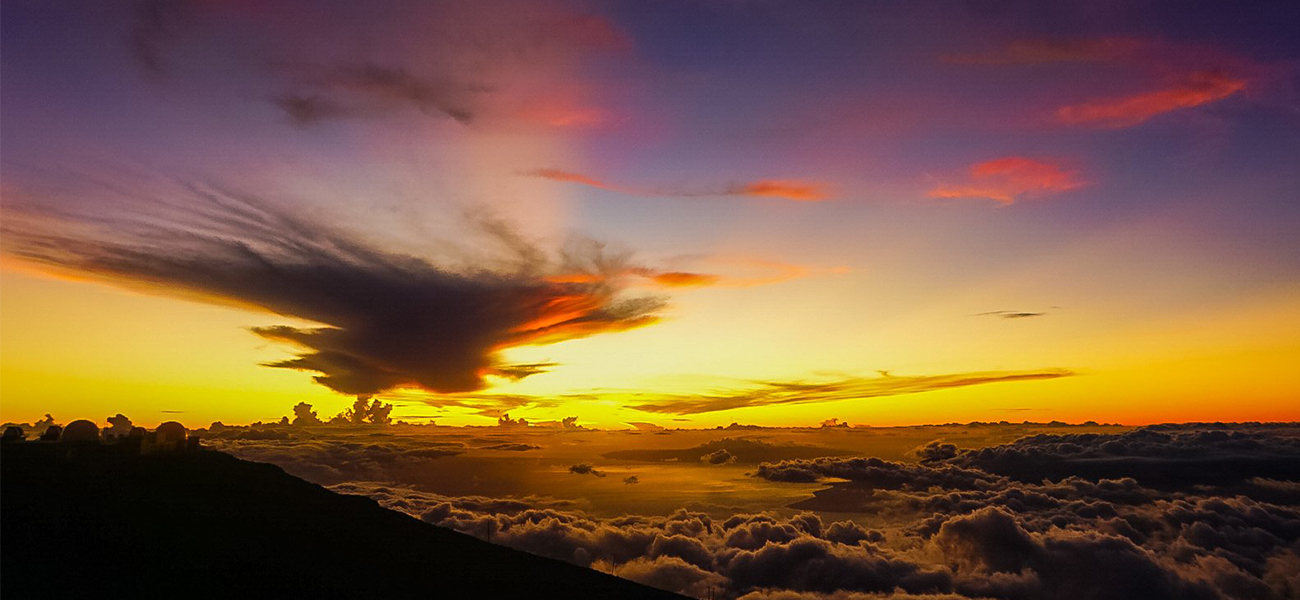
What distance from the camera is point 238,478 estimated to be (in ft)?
367

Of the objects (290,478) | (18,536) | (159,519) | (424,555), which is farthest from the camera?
(290,478)

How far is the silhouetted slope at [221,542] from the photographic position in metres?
62.2

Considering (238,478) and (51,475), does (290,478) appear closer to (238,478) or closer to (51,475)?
(238,478)

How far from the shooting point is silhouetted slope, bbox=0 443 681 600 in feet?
204

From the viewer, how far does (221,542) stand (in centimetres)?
7956

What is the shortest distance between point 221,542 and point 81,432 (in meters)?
50.2

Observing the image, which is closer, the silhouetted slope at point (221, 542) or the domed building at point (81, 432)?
the silhouetted slope at point (221, 542)

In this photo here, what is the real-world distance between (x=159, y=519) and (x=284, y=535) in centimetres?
1718

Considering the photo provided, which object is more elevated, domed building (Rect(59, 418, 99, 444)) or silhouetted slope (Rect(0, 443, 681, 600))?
domed building (Rect(59, 418, 99, 444))

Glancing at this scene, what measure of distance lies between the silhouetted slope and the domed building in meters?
8.90

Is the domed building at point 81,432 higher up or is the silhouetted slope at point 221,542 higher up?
the domed building at point 81,432

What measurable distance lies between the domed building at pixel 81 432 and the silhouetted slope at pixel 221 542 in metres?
8.90

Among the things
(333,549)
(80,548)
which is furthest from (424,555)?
(80,548)

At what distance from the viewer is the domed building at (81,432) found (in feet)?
332
